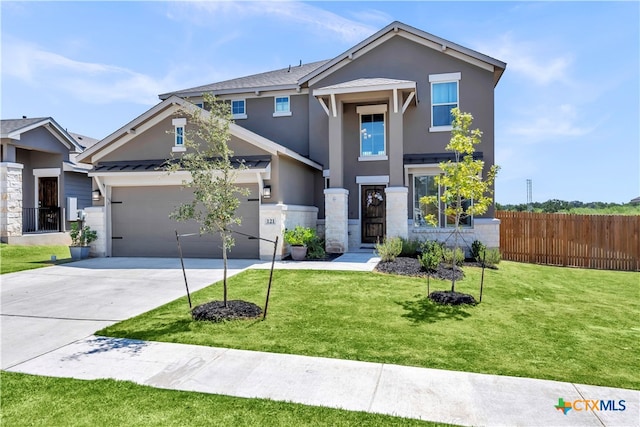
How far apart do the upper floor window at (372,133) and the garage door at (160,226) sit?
523 cm

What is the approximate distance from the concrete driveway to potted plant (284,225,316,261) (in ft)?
4.19

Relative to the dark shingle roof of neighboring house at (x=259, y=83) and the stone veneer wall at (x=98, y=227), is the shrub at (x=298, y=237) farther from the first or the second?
the dark shingle roof of neighboring house at (x=259, y=83)

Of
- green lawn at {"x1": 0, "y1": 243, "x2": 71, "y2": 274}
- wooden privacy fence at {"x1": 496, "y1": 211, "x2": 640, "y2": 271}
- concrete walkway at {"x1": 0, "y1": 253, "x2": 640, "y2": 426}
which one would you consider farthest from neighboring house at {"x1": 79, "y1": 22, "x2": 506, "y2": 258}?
concrete walkway at {"x1": 0, "y1": 253, "x2": 640, "y2": 426}

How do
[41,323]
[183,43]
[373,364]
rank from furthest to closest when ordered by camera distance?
[183,43] → [41,323] → [373,364]

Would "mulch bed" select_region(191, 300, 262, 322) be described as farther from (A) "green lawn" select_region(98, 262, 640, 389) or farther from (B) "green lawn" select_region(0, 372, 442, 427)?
(B) "green lawn" select_region(0, 372, 442, 427)

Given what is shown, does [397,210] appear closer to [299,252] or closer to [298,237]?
[298,237]

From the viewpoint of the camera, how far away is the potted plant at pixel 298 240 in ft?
39.5

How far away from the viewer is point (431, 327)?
5762mm

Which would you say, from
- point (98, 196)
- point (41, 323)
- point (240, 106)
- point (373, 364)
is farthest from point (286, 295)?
point (240, 106)

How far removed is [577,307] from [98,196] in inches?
587

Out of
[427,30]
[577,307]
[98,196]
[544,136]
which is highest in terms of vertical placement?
[427,30]

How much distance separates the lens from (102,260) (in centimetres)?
1238

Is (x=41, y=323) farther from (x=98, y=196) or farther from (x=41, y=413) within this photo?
(x=98, y=196)

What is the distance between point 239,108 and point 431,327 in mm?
13858
